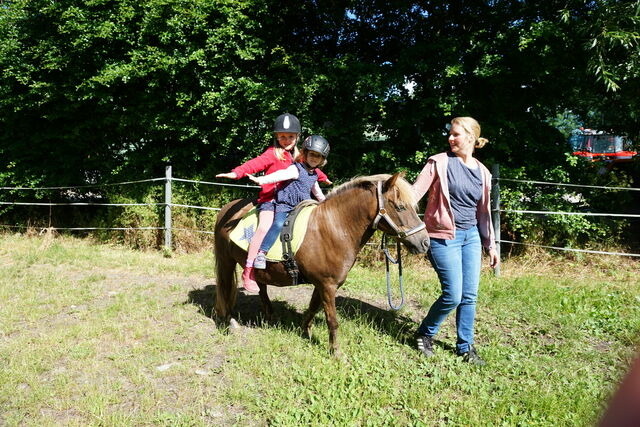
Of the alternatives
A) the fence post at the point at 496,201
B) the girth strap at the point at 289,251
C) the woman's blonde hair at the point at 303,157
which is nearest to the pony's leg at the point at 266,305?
the girth strap at the point at 289,251

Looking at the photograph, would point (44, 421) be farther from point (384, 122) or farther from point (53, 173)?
point (53, 173)

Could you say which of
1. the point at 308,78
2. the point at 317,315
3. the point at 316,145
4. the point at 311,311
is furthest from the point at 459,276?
the point at 308,78

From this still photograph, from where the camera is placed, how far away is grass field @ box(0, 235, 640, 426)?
317 cm

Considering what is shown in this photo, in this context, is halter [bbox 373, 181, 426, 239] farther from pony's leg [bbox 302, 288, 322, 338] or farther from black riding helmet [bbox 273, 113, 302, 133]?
black riding helmet [bbox 273, 113, 302, 133]

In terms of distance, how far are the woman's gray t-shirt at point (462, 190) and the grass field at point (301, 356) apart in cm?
135

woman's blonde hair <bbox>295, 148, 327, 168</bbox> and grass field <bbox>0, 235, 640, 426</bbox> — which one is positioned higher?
woman's blonde hair <bbox>295, 148, 327, 168</bbox>

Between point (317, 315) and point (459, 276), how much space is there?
6.84ft

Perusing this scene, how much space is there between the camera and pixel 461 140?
3699mm

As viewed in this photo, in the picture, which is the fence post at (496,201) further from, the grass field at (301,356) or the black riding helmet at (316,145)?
the black riding helmet at (316,145)

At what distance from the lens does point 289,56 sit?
301 inches

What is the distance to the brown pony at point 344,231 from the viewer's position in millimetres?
3623

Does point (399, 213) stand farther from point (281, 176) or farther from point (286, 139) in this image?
point (286, 139)

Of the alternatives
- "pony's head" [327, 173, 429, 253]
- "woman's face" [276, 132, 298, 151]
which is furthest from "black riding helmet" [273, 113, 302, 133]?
"pony's head" [327, 173, 429, 253]

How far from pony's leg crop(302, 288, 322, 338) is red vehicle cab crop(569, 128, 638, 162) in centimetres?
580
